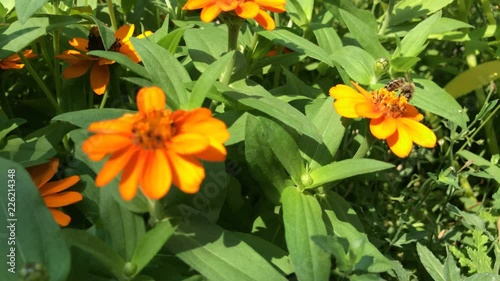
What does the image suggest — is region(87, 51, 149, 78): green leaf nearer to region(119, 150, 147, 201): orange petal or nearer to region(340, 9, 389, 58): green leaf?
region(119, 150, 147, 201): orange petal

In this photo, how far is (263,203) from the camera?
1136 millimetres

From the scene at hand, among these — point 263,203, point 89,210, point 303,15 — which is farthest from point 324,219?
point 303,15

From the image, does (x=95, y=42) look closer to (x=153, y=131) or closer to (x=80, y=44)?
(x=80, y=44)

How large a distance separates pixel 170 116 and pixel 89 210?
0.32 meters

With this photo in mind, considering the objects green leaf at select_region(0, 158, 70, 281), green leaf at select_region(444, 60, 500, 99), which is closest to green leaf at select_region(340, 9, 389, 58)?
green leaf at select_region(444, 60, 500, 99)

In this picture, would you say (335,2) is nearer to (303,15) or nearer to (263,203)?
(303,15)

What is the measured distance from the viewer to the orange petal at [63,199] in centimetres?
90

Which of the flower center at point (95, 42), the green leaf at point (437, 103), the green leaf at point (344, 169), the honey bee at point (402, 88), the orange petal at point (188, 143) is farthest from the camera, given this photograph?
the flower center at point (95, 42)

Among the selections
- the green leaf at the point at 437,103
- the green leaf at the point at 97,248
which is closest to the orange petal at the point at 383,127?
the green leaf at the point at 437,103

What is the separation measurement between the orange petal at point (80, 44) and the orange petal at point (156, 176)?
623mm

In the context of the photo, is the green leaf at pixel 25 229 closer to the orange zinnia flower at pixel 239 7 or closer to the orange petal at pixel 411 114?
the orange zinnia flower at pixel 239 7

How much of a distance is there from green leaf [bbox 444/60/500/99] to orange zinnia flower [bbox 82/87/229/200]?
1022 mm

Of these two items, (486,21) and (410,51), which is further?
(486,21)

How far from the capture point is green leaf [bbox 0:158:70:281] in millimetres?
756
